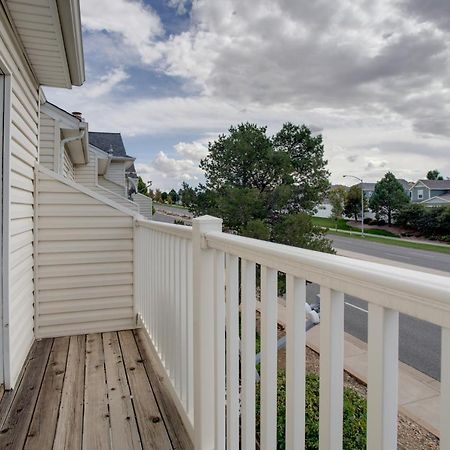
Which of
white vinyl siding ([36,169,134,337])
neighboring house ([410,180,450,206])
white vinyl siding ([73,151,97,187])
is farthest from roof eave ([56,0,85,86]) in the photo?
neighboring house ([410,180,450,206])

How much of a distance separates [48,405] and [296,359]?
74.1 inches

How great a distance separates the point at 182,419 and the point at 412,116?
17451mm

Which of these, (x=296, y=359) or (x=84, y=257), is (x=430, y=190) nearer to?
(x=84, y=257)

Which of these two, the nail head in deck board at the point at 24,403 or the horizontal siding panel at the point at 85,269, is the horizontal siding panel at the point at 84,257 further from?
the nail head in deck board at the point at 24,403

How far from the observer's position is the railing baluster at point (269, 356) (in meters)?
1.00

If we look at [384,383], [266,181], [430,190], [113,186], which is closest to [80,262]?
[384,383]

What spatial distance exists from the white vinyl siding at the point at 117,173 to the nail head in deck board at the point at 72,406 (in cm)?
1118

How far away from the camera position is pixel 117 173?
13.7 metres

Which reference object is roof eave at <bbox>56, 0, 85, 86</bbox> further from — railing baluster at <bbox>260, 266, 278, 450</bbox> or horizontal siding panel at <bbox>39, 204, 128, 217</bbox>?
railing baluster at <bbox>260, 266, 278, 450</bbox>

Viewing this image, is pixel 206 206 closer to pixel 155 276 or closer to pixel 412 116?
pixel 155 276

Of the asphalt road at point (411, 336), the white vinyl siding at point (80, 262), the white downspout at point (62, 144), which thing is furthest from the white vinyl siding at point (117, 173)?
the white vinyl siding at point (80, 262)

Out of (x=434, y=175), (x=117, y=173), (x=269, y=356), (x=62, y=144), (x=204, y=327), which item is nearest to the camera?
(x=269, y=356)

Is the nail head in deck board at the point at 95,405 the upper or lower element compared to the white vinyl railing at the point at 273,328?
lower

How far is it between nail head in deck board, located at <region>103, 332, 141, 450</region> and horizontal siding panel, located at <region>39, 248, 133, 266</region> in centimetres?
82
